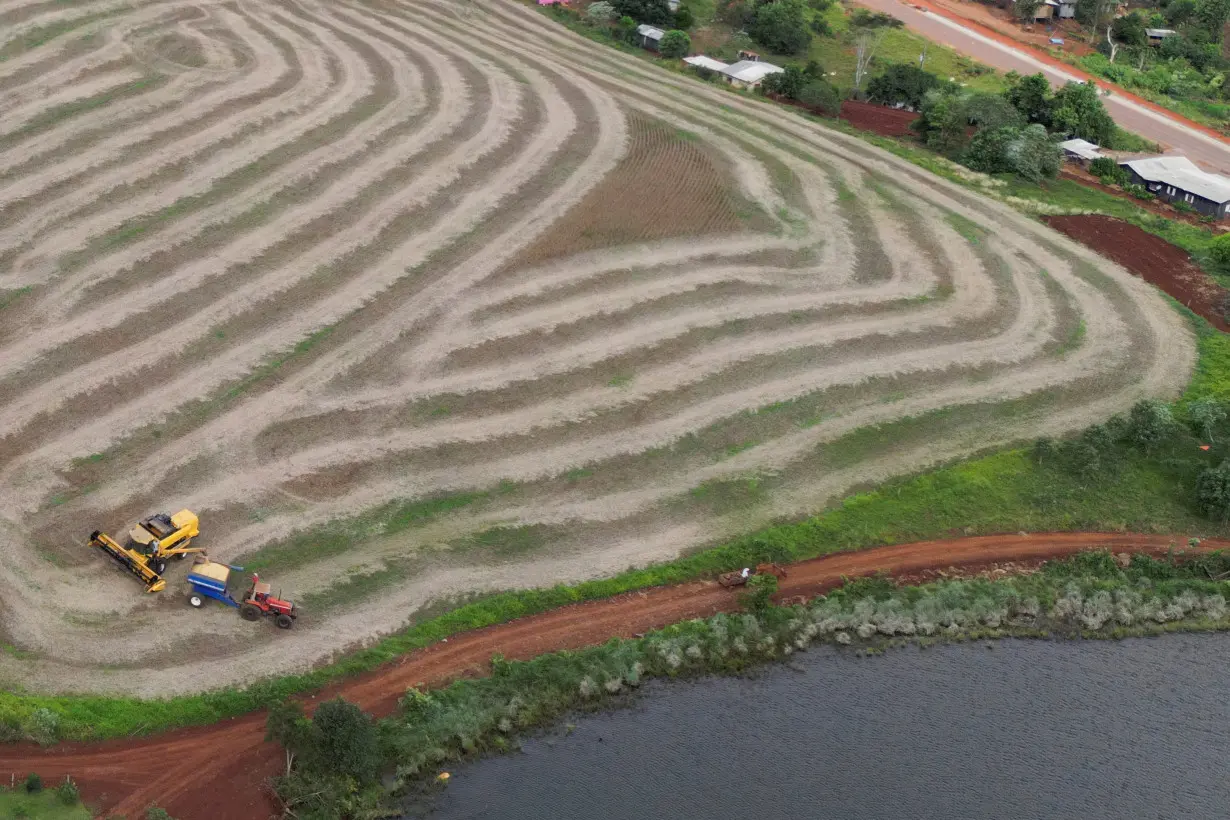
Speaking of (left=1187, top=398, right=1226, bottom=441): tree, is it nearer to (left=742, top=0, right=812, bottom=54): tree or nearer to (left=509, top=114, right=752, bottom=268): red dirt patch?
(left=509, top=114, right=752, bottom=268): red dirt patch

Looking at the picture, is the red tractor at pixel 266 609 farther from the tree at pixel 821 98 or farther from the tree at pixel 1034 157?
the tree at pixel 821 98

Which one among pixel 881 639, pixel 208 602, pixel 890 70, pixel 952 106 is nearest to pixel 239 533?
pixel 208 602

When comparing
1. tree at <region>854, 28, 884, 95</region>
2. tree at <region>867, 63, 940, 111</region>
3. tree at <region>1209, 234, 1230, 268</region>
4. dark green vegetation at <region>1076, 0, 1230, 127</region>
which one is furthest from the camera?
→ dark green vegetation at <region>1076, 0, 1230, 127</region>

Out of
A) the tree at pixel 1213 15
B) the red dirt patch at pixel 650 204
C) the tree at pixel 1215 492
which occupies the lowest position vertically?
the tree at pixel 1215 492

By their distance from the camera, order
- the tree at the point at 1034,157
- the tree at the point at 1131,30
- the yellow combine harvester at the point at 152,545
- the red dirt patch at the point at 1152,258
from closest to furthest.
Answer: the yellow combine harvester at the point at 152,545 < the red dirt patch at the point at 1152,258 < the tree at the point at 1034,157 < the tree at the point at 1131,30

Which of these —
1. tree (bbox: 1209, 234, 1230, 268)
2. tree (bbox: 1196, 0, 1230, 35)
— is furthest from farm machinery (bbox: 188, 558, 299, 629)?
tree (bbox: 1196, 0, 1230, 35)

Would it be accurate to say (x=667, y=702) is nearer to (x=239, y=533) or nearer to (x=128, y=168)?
(x=239, y=533)

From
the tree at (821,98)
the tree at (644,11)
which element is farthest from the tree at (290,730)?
the tree at (644,11)
